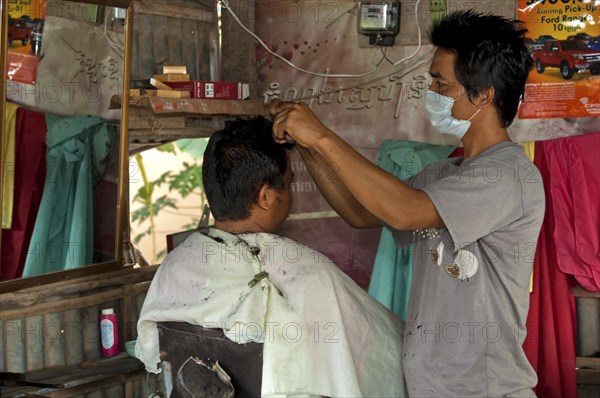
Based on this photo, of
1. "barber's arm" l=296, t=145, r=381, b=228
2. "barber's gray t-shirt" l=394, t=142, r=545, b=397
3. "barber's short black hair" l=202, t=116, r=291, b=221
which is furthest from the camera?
"barber's arm" l=296, t=145, r=381, b=228

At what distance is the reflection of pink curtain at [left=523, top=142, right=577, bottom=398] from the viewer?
3045 mm

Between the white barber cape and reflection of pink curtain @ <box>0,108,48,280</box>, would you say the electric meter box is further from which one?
the white barber cape

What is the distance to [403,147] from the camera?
3.23 meters

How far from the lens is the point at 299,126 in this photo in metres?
1.92

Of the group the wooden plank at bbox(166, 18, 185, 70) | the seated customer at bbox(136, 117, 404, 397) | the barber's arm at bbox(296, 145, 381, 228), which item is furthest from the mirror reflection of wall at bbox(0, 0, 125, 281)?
the barber's arm at bbox(296, 145, 381, 228)

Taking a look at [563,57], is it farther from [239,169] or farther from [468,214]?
[239,169]

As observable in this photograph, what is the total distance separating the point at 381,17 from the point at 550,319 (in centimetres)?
146

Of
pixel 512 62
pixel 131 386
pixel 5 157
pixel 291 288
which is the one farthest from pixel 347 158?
pixel 131 386

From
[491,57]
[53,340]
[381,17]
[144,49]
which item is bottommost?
[53,340]

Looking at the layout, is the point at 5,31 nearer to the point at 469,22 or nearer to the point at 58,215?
the point at 58,215

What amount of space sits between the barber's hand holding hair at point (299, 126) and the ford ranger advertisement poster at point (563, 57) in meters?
1.62

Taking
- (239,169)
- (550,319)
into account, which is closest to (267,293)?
(239,169)

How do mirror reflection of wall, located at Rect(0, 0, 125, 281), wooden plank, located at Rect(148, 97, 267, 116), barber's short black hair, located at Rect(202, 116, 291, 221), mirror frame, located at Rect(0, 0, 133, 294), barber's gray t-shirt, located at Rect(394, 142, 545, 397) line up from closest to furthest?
barber's gray t-shirt, located at Rect(394, 142, 545, 397) < barber's short black hair, located at Rect(202, 116, 291, 221) < mirror reflection of wall, located at Rect(0, 0, 125, 281) < mirror frame, located at Rect(0, 0, 133, 294) < wooden plank, located at Rect(148, 97, 267, 116)

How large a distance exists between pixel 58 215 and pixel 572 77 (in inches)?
84.5
